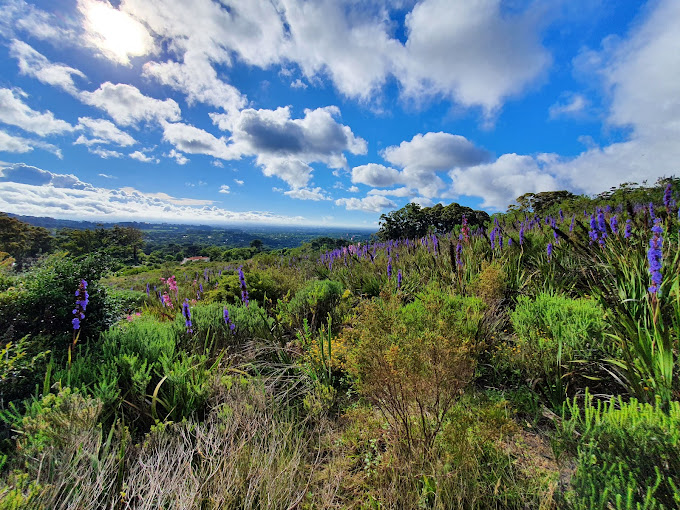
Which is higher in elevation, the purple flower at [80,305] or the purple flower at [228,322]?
the purple flower at [80,305]

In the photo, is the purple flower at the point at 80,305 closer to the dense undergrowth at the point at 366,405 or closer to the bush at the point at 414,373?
the dense undergrowth at the point at 366,405

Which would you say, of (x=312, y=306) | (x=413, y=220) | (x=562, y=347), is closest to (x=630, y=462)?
(x=562, y=347)

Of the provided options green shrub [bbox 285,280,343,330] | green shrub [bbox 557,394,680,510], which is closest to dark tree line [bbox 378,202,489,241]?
green shrub [bbox 285,280,343,330]

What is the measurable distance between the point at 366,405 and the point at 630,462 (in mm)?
1638

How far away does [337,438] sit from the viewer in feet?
7.07

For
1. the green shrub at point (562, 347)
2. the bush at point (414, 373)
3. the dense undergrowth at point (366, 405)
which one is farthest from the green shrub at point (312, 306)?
the green shrub at point (562, 347)

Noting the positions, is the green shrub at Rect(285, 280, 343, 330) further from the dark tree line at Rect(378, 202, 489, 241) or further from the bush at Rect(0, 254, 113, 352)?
the dark tree line at Rect(378, 202, 489, 241)

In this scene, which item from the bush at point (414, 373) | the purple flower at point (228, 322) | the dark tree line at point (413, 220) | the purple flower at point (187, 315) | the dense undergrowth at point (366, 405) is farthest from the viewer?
the dark tree line at point (413, 220)

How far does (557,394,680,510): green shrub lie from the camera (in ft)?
3.64

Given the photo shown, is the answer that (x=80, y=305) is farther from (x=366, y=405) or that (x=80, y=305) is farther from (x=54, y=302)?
(x=366, y=405)

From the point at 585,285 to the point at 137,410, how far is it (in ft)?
18.3

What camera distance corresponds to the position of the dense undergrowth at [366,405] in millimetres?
1443

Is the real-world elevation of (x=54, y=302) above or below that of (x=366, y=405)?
above

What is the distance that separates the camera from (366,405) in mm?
2350
